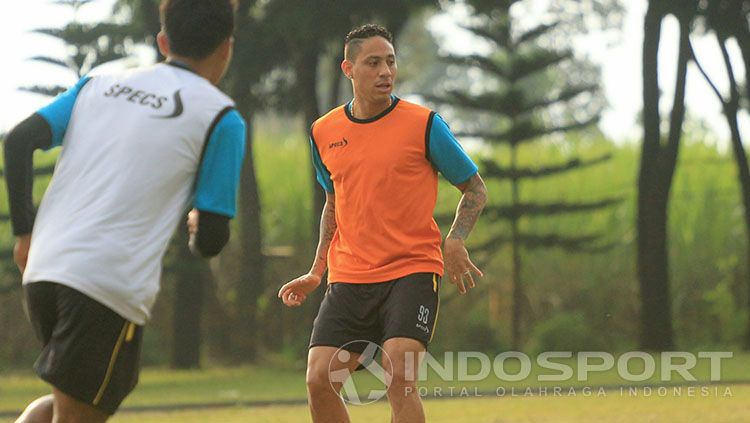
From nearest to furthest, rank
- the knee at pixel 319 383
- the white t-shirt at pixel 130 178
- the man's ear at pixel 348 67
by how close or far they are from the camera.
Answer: the white t-shirt at pixel 130 178
the knee at pixel 319 383
the man's ear at pixel 348 67

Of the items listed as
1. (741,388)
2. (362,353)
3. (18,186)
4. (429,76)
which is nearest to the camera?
(18,186)

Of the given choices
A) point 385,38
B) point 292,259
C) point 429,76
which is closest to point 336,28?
point 292,259

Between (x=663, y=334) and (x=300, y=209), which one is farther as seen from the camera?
(x=300, y=209)

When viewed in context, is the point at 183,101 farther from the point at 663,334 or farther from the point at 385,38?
the point at 663,334

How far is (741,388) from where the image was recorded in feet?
46.0

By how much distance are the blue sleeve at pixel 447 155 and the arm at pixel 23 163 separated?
2.60m

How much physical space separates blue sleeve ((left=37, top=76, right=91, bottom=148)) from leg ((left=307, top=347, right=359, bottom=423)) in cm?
232

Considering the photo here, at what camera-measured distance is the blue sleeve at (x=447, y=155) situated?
745 cm

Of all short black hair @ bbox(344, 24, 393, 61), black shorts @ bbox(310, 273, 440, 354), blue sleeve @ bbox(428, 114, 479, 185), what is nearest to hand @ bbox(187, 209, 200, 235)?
black shorts @ bbox(310, 273, 440, 354)

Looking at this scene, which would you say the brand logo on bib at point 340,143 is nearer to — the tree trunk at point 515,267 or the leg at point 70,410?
the leg at point 70,410

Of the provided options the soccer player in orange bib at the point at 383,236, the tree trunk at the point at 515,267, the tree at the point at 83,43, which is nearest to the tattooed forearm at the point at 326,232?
the soccer player in orange bib at the point at 383,236

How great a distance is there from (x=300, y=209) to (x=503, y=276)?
3.43 meters

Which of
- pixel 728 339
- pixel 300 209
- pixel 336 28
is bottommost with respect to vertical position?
pixel 728 339

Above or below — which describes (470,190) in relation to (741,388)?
above
